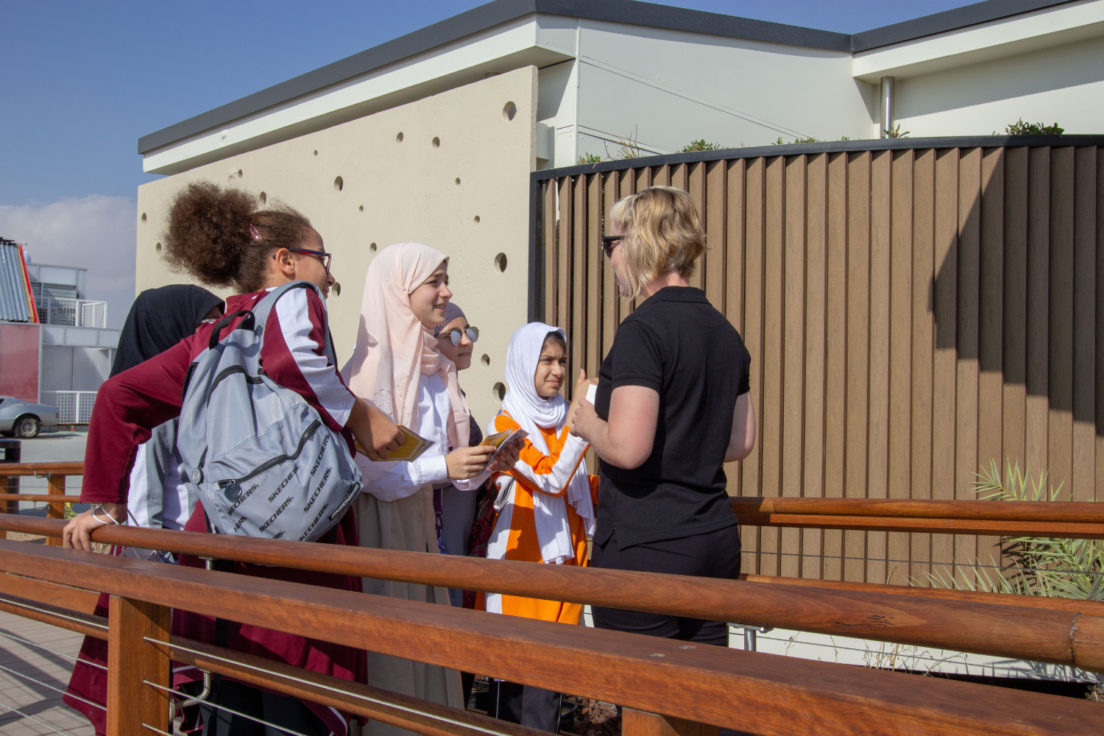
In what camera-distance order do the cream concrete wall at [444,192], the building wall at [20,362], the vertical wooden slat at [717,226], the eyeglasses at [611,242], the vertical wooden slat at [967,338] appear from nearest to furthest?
the eyeglasses at [611,242] → the vertical wooden slat at [967,338] → the vertical wooden slat at [717,226] → the cream concrete wall at [444,192] → the building wall at [20,362]

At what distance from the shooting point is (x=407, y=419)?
8.71 feet

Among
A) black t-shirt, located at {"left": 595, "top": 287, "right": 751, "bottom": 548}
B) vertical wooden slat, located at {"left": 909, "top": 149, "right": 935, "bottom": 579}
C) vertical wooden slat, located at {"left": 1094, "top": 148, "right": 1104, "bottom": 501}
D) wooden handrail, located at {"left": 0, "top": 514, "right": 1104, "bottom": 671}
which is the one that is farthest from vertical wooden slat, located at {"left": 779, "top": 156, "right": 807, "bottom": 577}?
wooden handrail, located at {"left": 0, "top": 514, "right": 1104, "bottom": 671}

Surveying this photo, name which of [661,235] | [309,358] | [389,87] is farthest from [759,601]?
[389,87]

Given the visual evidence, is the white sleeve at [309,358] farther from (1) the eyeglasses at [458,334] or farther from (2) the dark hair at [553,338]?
(1) the eyeglasses at [458,334]

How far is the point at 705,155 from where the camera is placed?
538cm

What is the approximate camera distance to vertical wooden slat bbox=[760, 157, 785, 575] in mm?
5164

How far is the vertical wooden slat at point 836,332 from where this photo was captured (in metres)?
5.04

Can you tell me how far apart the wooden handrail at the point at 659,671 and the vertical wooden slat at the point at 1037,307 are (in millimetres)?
4331

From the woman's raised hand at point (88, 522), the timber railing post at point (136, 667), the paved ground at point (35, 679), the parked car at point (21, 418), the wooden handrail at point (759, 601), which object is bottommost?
the paved ground at point (35, 679)

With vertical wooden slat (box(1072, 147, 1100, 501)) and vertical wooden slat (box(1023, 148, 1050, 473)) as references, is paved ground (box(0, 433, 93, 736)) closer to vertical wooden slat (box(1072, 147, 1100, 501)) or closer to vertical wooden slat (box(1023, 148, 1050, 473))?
vertical wooden slat (box(1023, 148, 1050, 473))

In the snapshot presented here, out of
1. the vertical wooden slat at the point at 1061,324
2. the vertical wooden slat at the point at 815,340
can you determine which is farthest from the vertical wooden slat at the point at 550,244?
the vertical wooden slat at the point at 1061,324

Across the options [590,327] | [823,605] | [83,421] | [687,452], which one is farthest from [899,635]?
[83,421]

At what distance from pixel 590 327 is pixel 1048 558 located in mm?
2931

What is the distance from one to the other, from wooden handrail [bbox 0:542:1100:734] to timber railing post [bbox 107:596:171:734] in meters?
0.28
